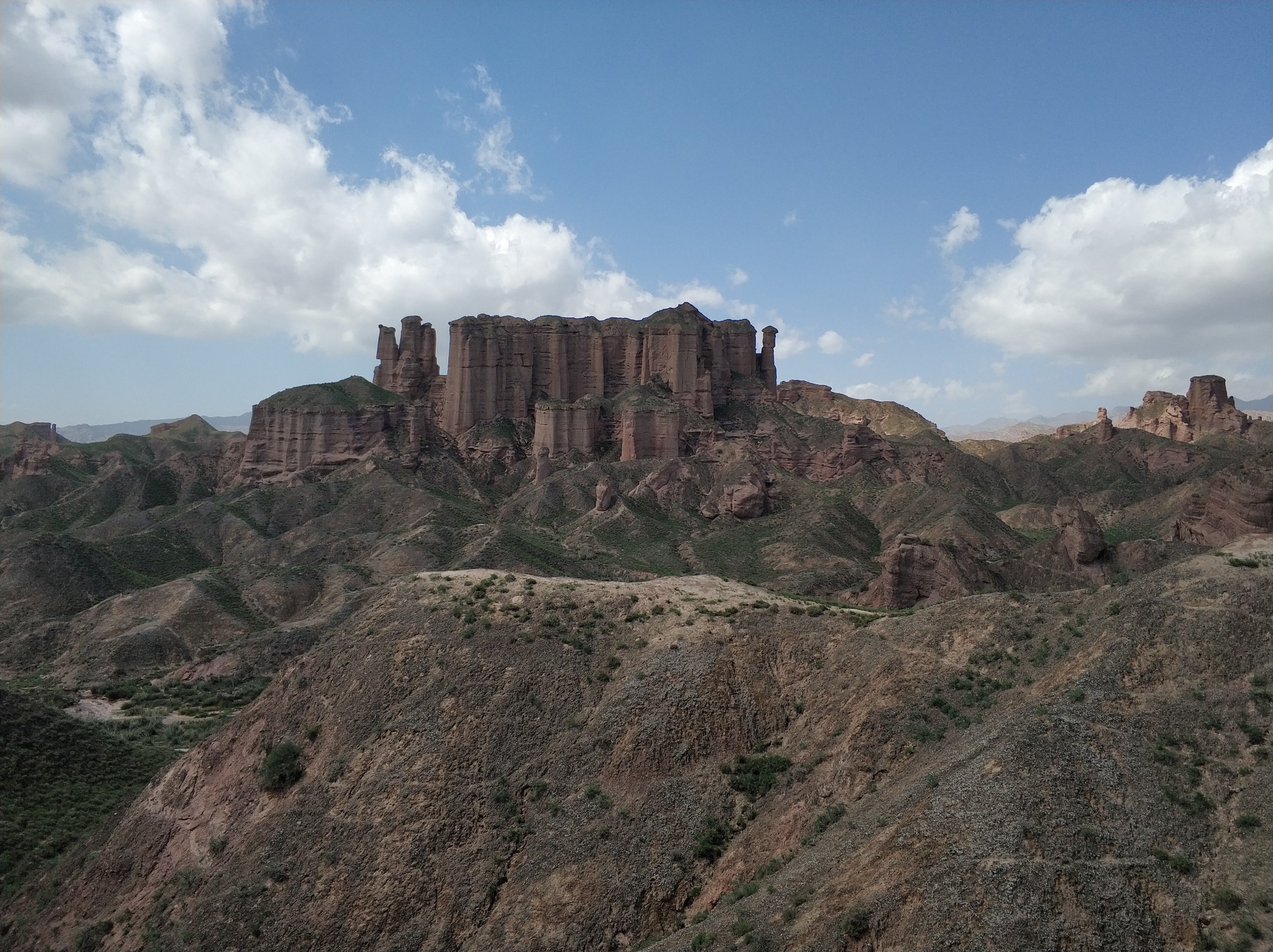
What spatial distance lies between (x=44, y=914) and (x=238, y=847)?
28.0ft

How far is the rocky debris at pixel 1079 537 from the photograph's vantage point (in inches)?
2340

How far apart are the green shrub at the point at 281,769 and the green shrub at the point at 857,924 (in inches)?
817

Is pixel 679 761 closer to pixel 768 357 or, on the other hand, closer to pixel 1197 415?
pixel 768 357

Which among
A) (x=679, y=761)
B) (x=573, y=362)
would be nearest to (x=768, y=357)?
(x=573, y=362)

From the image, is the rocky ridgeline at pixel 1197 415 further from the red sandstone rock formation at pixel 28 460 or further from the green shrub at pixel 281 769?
the red sandstone rock formation at pixel 28 460

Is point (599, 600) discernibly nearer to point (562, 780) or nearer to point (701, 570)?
point (562, 780)

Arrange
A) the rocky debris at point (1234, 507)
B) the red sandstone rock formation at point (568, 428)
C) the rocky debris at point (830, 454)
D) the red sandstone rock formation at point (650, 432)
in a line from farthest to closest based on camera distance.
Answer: the red sandstone rock formation at point (568, 428) → the red sandstone rock formation at point (650, 432) → the rocky debris at point (830, 454) → the rocky debris at point (1234, 507)

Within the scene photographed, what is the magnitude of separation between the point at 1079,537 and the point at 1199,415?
10609cm

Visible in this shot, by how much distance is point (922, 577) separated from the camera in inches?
2281

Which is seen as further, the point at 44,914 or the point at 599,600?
the point at 599,600

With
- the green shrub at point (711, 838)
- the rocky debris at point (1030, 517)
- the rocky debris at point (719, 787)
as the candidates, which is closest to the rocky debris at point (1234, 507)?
the rocky debris at point (719, 787)

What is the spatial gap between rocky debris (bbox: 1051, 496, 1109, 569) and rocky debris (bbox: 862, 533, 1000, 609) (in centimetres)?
663

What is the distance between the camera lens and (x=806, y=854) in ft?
70.7

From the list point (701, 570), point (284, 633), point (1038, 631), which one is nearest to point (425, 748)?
point (1038, 631)
